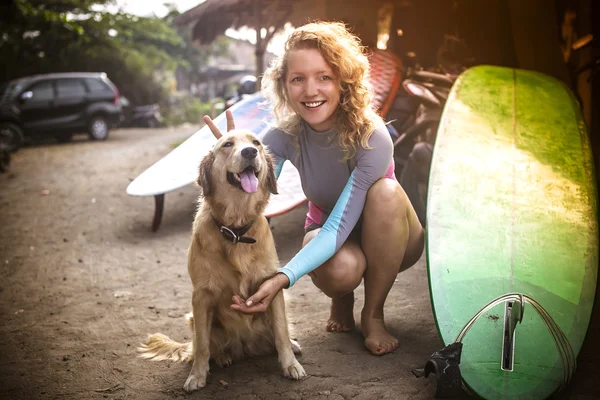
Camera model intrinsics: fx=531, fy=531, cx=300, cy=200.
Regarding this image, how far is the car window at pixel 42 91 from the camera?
1320 cm

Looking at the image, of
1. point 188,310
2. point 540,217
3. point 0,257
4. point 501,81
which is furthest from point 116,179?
point 540,217

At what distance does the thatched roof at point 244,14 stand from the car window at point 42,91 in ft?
15.2

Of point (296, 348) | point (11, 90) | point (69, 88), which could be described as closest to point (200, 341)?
point (296, 348)

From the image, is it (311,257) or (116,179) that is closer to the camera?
(311,257)

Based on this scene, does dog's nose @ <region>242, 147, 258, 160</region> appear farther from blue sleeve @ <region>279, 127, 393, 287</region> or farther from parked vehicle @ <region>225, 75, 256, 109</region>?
parked vehicle @ <region>225, 75, 256, 109</region>

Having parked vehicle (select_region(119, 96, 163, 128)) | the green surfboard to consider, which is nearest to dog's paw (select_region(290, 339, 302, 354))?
the green surfboard

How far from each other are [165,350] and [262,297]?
798mm

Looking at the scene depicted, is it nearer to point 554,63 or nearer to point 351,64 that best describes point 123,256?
point 351,64

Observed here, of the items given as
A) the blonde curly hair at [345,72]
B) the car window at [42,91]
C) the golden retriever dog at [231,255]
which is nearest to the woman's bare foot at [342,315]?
the golden retriever dog at [231,255]

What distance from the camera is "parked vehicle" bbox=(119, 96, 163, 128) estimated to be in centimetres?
1839

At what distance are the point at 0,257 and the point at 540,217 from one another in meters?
4.54

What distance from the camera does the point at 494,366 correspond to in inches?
81.6

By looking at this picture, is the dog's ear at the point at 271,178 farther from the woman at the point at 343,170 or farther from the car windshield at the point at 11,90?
the car windshield at the point at 11,90

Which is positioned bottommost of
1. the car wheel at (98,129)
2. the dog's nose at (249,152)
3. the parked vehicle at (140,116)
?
the parked vehicle at (140,116)
